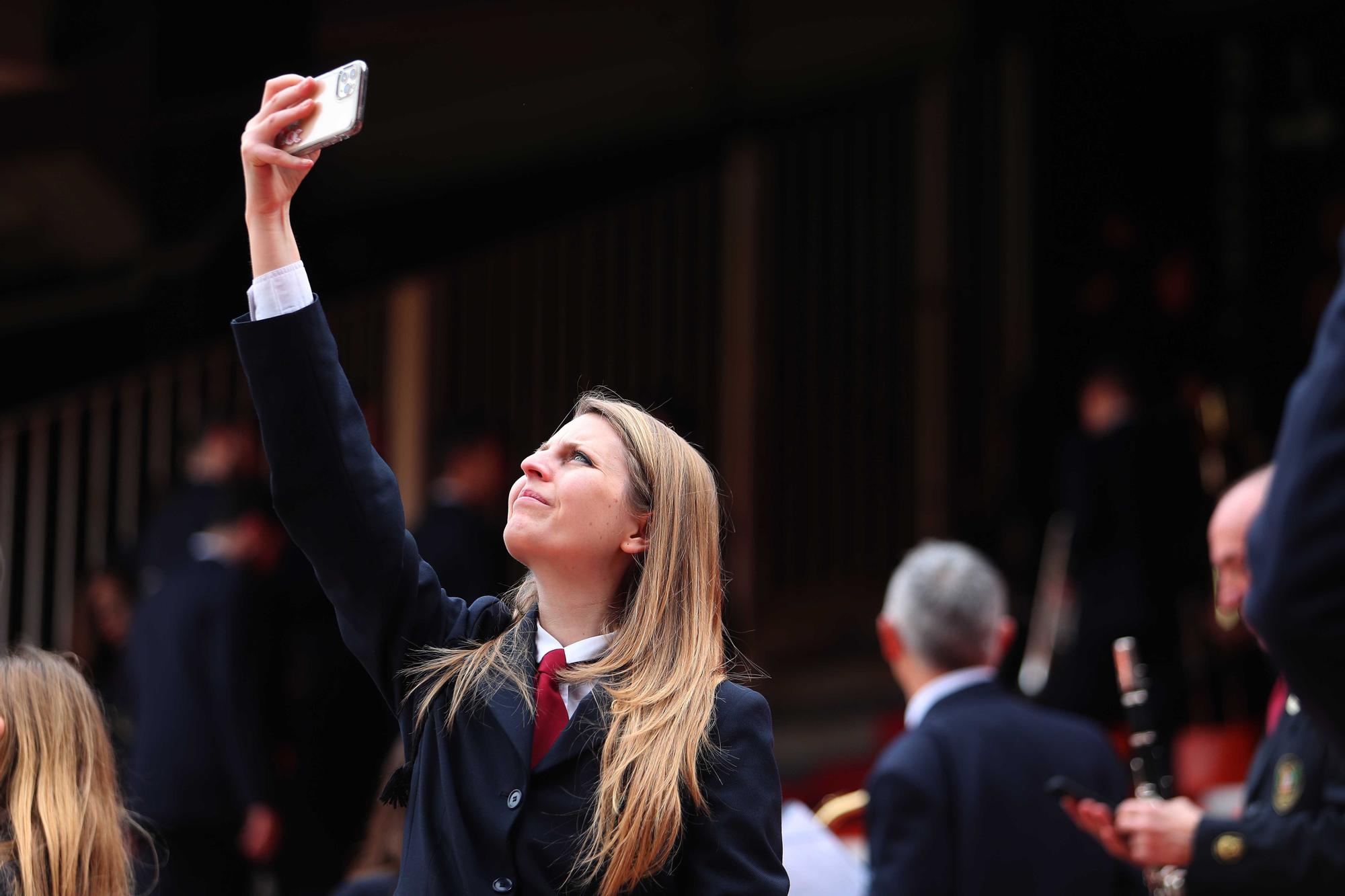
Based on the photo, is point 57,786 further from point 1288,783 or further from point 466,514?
point 466,514

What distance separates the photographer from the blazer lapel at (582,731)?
1.84 metres

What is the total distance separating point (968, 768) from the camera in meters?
3.00

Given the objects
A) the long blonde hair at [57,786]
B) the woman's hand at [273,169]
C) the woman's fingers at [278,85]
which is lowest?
the long blonde hair at [57,786]

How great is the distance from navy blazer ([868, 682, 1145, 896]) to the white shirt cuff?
5.03 ft

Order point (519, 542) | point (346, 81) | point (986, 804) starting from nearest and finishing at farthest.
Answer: point (346, 81) < point (519, 542) < point (986, 804)

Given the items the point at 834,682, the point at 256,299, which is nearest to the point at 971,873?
the point at 256,299

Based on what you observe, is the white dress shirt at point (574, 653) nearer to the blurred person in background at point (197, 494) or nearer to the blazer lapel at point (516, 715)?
the blazer lapel at point (516, 715)

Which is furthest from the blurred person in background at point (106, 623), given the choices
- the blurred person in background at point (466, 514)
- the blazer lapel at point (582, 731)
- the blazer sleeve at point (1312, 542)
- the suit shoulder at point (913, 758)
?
the blazer sleeve at point (1312, 542)

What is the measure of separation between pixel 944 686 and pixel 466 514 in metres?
2.71

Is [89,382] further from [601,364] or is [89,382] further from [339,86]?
[339,86]

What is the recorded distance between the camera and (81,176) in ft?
21.0

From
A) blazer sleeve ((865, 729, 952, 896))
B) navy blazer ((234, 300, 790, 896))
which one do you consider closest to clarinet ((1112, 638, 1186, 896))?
blazer sleeve ((865, 729, 952, 896))

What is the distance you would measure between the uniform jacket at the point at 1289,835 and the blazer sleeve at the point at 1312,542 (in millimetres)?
1382

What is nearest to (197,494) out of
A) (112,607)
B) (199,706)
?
(199,706)
